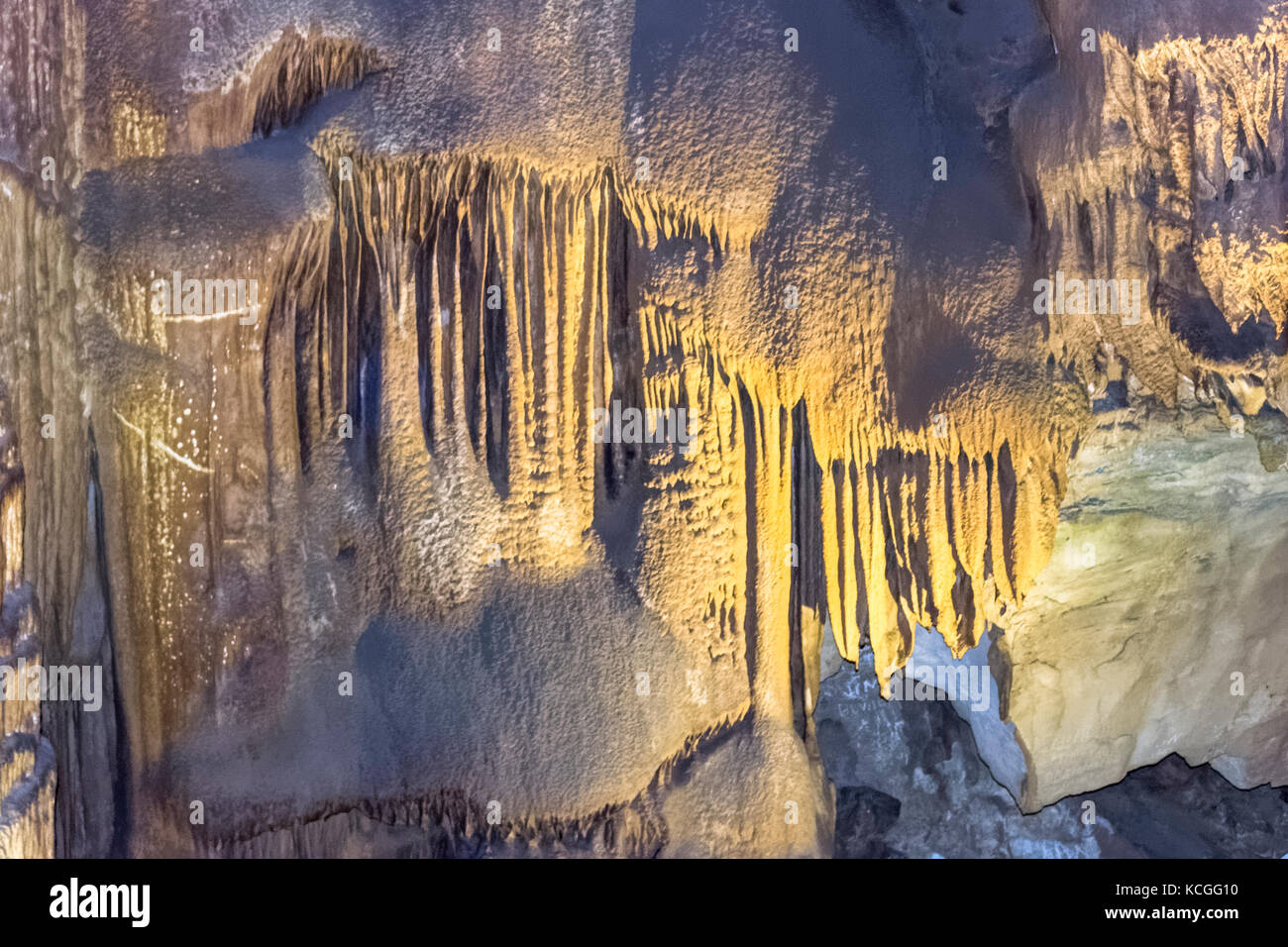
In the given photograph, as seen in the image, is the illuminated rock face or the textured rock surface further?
the textured rock surface

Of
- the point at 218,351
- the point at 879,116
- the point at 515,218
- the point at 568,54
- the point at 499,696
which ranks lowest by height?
the point at 499,696

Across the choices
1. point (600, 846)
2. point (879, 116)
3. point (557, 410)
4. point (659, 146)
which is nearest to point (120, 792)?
point (600, 846)

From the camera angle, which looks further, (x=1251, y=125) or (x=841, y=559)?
(x=841, y=559)

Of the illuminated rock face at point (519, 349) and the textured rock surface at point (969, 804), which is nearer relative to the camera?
the illuminated rock face at point (519, 349)

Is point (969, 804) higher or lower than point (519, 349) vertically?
lower

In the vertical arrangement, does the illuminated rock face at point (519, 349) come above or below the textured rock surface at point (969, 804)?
above

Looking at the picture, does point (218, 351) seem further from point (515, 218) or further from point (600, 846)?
point (600, 846)

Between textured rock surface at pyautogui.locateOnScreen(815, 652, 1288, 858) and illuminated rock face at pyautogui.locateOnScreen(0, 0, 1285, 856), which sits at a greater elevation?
illuminated rock face at pyautogui.locateOnScreen(0, 0, 1285, 856)

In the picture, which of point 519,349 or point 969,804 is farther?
point 969,804
